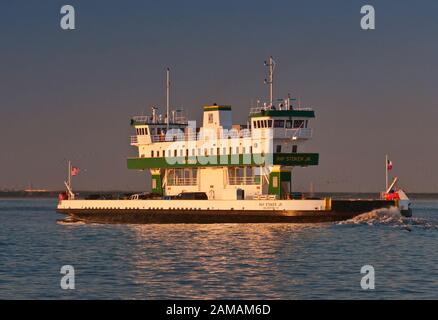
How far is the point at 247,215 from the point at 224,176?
973 cm

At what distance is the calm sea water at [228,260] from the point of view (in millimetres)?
45938

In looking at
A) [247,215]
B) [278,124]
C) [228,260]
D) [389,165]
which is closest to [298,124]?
[278,124]

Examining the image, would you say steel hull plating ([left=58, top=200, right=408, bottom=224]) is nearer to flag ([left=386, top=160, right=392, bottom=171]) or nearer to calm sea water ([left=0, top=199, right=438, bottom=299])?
calm sea water ([left=0, top=199, right=438, bottom=299])

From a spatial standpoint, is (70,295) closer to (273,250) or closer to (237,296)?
(237,296)

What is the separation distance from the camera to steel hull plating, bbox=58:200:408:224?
3351 inches

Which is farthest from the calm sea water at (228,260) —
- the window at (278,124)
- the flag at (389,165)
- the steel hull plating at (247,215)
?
the window at (278,124)

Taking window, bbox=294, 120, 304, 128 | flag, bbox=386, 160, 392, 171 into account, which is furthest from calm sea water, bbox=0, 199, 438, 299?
window, bbox=294, 120, 304, 128

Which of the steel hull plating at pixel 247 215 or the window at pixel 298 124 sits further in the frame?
the window at pixel 298 124

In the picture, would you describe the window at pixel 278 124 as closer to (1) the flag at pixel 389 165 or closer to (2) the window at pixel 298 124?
(2) the window at pixel 298 124

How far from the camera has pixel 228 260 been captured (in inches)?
2345

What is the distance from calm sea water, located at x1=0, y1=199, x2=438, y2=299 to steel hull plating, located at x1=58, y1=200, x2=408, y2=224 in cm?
81

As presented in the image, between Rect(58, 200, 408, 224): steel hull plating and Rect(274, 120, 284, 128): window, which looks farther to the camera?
Rect(274, 120, 284, 128): window

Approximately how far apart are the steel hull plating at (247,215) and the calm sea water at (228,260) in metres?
0.81

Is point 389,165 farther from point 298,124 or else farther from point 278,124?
point 278,124
